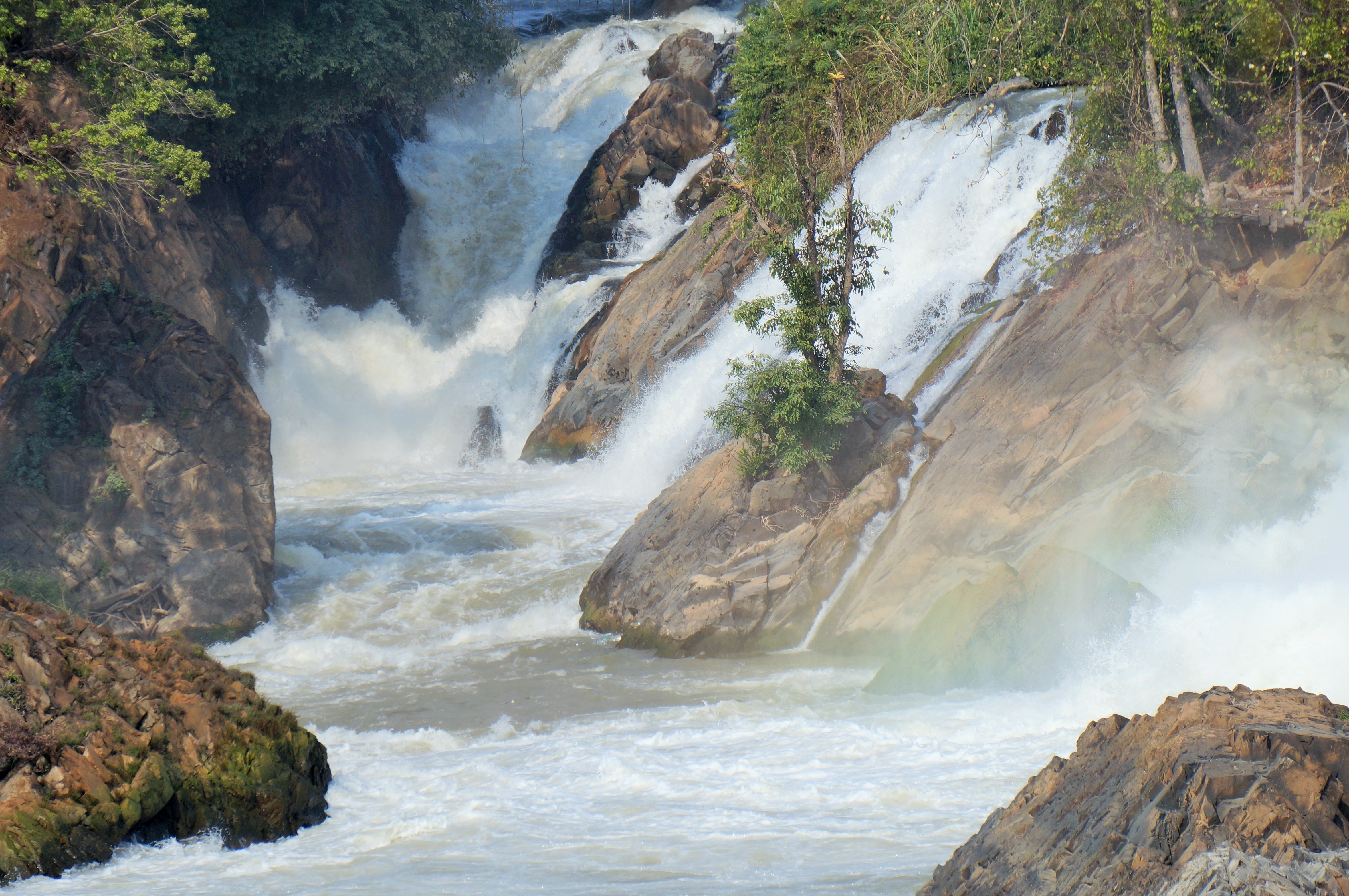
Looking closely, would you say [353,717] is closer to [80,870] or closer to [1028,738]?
[80,870]

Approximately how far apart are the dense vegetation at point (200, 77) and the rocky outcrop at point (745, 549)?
28.1 ft

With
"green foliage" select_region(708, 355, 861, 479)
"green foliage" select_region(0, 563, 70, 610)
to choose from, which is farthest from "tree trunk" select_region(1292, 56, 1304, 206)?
"green foliage" select_region(0, 563, 70, 610)

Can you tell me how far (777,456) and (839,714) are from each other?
199 inches

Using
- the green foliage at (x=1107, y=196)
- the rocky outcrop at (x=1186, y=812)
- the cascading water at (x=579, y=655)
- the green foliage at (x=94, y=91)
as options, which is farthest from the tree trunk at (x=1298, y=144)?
the green foliage at (x=94, y=91)

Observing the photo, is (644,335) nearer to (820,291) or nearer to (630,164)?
(630,164)

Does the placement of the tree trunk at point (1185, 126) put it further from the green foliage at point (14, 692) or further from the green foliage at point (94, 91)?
the green foliage at point (14, 692)

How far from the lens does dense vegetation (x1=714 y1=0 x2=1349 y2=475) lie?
13.2 meters

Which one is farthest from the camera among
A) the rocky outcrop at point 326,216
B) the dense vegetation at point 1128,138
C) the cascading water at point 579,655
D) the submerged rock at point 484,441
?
the rocky outcrop at point 326,216

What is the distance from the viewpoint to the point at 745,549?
14734 mm

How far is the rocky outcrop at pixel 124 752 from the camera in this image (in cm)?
771

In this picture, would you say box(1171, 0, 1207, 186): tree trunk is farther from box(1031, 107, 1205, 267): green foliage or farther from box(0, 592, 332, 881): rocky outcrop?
box(0, 592, 332, 881): rocky outcrop

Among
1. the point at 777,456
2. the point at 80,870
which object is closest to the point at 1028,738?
the point at 777,456

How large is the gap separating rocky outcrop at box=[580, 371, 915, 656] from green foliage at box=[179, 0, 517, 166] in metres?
14.8

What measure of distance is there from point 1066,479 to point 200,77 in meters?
14.2
